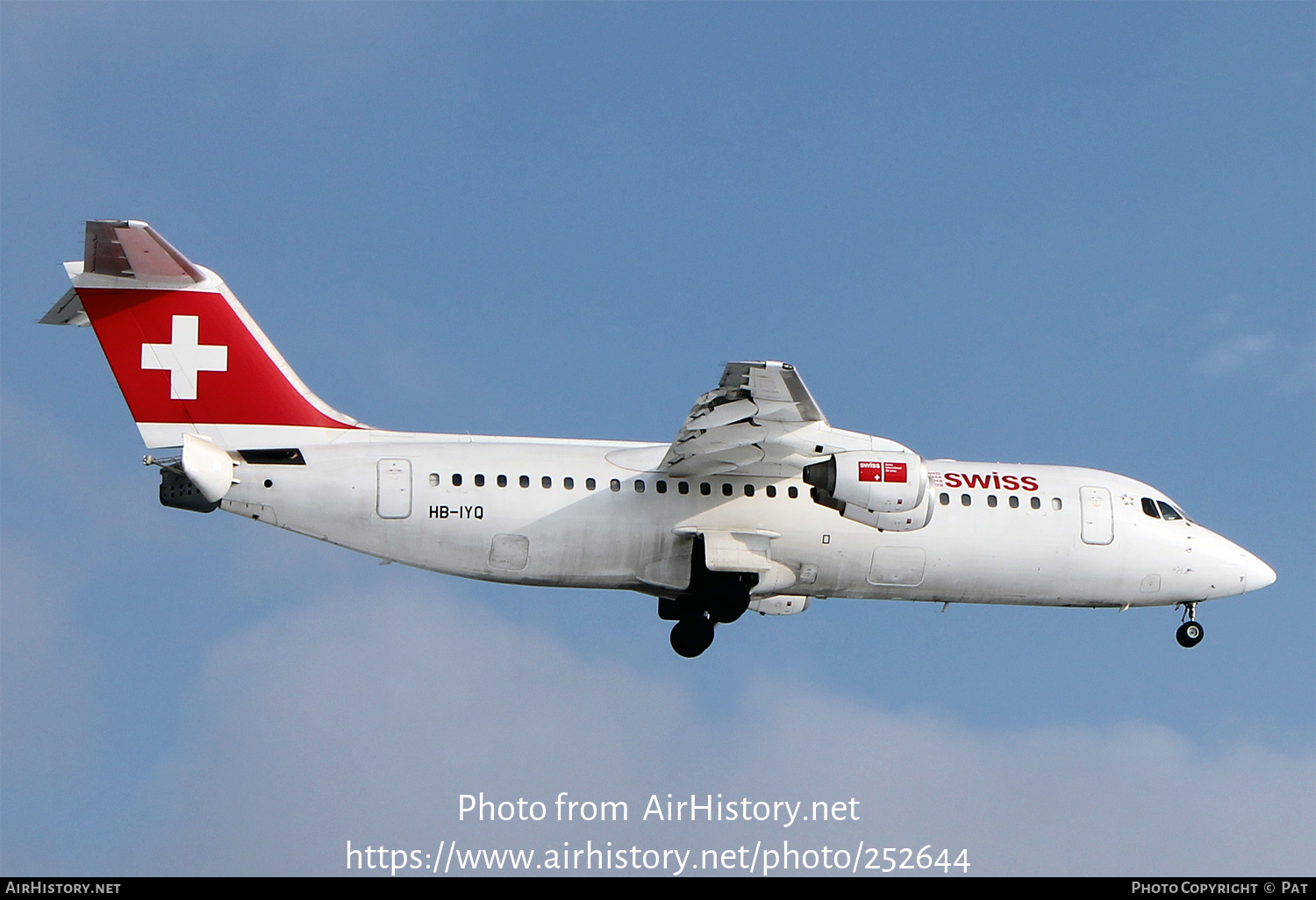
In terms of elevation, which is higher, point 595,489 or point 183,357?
point 183,357

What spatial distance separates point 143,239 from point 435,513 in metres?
5.30

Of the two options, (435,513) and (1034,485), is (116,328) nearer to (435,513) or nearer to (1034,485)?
(435,513)

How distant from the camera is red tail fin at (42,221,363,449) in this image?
68.8ft

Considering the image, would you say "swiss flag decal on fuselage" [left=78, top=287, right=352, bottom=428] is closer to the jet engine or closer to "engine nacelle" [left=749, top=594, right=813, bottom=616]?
the jet engine

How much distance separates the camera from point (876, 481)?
2095cm

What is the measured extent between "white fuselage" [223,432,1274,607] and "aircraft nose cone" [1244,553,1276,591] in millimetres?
38

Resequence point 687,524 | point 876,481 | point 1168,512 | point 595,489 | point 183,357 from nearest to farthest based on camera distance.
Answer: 1. point 876,481
2. point 183,357
3. point 595,489
4. point 687,524
5. point 1168,512

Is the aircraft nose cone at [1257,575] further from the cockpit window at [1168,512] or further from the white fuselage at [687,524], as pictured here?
the cockpit window at [1168,512]

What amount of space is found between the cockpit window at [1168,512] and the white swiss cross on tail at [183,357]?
14.8m

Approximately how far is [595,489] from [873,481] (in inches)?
157

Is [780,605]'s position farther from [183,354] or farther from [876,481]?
[183,354]

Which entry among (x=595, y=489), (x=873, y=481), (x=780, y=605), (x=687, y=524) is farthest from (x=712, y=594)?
(x=873, y=481)
